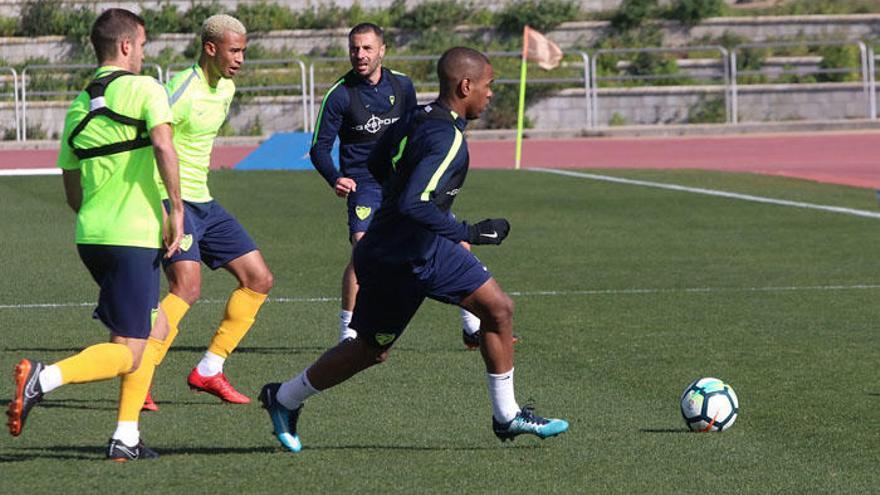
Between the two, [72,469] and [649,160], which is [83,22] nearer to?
[649,160]

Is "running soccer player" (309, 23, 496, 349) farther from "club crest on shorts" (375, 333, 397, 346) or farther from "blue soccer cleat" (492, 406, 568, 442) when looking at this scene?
"club crest on shorts" (375, 333, 397, 346)

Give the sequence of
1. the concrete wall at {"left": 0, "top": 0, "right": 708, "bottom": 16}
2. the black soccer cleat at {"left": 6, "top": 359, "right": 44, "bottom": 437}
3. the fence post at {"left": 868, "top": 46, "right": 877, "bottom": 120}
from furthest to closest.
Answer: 1. the concrete wall at {"left": 0, "top": 0, "right": 708, "bottom": 16}
2. the fence post at {"left": 868, "top": 46, "right": 877, "bottom": 120}
3. the black soccer cleat at {"left": 6, "top": 359, "right": 44, "bottom": 437}

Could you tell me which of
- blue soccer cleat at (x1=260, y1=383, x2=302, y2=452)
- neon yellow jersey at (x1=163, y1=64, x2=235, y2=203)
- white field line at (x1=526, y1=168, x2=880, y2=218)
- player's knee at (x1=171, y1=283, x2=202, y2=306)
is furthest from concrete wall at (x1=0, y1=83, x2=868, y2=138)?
blue soccer cleat at (x1=260, y1=383, x2=302, y2=452)

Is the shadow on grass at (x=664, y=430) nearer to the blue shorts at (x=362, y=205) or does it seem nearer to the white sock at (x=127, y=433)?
the white sock at (x=127, y=433)

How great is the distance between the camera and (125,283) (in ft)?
22.4

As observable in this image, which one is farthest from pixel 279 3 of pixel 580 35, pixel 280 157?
pixel 280 157

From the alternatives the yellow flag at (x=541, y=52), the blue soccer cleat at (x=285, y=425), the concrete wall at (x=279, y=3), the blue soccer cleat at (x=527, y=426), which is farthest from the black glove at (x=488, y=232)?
the concrete wall at (x=279, y=3)

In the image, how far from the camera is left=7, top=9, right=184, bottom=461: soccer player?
22.1 ft

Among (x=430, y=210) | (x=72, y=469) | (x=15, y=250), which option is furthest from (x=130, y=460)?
(x=15, y=250)

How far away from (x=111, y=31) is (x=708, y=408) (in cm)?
312

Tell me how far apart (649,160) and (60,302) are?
1867cm

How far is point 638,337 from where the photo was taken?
10547 mm

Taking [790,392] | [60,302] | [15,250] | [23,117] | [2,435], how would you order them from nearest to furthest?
1. [2,435]
2. [790,392]
3. [60,302]
4. [15,250]
5. [23,117]

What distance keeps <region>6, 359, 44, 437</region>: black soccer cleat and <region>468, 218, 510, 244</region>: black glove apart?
181 cm
